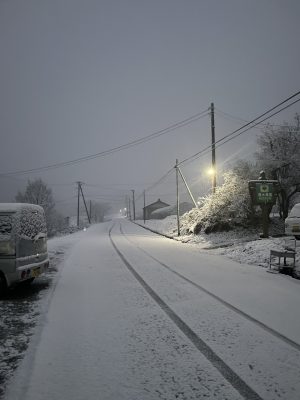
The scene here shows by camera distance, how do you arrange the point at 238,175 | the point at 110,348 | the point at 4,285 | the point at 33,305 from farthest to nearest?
the point at 238,175 < the point at 4,285 < the point at 33,305 < the point at 110,348

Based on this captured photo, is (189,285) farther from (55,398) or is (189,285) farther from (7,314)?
(55,398)

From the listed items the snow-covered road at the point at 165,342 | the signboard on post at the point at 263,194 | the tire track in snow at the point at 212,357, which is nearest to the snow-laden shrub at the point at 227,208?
the signboard on post at the point at 263,194

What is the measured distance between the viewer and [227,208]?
28609mm

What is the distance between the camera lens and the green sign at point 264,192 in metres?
21.6

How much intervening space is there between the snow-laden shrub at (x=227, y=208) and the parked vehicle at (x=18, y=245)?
19.5 m

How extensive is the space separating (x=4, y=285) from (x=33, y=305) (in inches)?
41.8

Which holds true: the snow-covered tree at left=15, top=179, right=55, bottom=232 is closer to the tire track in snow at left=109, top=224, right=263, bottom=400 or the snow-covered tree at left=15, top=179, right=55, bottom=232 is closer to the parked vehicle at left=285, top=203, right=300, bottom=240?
the parked vehicle at left=285, top=203, right=300, bottom=240

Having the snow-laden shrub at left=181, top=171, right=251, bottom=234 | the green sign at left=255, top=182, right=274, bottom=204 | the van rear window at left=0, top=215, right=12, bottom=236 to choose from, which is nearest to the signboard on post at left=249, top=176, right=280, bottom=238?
the green sign at left=255, top=182, right=274, bottom=204

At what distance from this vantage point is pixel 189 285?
34.5 ft

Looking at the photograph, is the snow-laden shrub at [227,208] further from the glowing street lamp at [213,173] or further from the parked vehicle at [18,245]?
the parked vehicle at [18,245]

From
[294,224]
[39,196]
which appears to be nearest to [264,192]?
[294,224]

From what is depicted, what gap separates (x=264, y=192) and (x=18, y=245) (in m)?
15.9

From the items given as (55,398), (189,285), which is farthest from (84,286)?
(55,398)

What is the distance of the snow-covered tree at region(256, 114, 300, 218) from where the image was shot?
30312 mm
